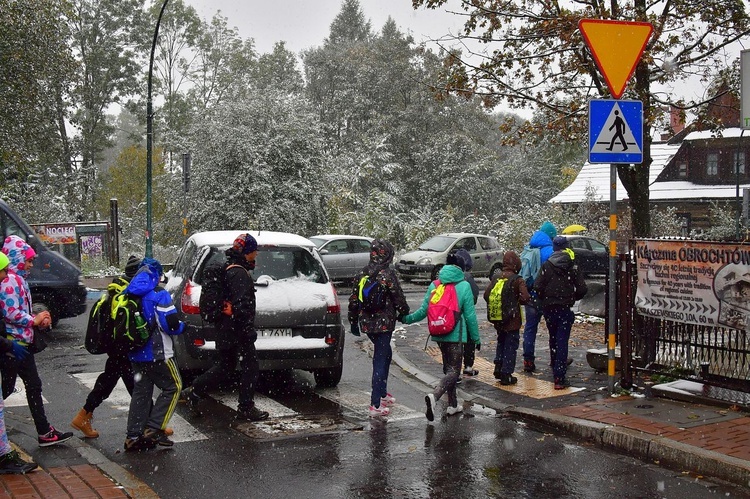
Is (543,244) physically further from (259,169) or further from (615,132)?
(259,169)

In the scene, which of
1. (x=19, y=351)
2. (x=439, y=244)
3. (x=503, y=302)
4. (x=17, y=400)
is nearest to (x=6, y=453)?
(x=19, y=351)

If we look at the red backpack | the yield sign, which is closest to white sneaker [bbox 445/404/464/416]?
the red backpack

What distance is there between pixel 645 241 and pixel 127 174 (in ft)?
163

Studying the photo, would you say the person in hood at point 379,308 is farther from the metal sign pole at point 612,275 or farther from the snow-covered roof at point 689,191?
the snow-covered roof at point 689,191

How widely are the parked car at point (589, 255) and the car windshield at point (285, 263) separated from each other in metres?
20.7

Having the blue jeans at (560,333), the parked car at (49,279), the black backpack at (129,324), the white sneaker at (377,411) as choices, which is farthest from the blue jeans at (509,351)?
the parked car at (49,279)

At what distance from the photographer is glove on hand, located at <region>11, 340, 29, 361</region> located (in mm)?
6234

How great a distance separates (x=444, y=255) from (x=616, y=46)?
57.9ft

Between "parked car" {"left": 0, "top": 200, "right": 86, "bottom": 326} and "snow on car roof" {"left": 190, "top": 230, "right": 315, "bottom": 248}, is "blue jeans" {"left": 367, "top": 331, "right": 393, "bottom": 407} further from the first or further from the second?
"parked car" {"left": 0, "top": 200, "right": 86, "bottom": 326}

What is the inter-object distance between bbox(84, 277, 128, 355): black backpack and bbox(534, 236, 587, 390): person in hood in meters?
4.68

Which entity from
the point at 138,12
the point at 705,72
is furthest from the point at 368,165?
the point at 705,72

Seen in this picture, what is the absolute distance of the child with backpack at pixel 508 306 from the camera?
9.44 m

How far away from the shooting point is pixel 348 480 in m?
5.87

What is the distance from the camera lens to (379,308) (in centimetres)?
799
